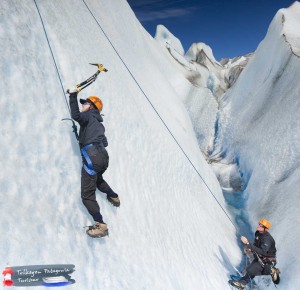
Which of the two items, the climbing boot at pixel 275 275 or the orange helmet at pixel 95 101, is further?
the climbing boot at pixel 275 275

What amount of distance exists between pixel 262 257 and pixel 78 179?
3235 mm

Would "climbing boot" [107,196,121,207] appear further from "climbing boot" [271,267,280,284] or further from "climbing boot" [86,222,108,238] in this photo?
"climbing boot" [271,267,280,284]

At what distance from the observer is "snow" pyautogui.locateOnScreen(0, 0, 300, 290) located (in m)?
2.62

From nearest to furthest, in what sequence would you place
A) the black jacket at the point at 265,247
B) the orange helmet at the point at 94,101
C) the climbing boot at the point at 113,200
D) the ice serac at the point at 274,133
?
the orange helmet at the point at 94,101
the climbing boot at the point at 113,200
the black jacket at the point at 265,247
the ice serac at the point at 274,133

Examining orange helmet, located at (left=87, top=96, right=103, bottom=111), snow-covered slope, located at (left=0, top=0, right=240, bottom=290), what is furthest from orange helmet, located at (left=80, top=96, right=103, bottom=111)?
snow-covered slope, located at (left=0, top=0, right=240, bottom=290)

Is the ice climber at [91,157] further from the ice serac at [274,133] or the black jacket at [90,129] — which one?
the ice serac at [274,133]

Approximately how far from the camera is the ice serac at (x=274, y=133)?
20.9 feet

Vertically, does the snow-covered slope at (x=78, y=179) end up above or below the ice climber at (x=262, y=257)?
above

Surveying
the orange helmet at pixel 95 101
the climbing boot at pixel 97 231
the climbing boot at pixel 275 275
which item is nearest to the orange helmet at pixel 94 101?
the orange helmet at pixel 95 101

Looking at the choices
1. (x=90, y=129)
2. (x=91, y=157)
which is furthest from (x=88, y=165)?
(x=90, y=129)

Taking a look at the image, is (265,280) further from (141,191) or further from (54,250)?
(54,250)

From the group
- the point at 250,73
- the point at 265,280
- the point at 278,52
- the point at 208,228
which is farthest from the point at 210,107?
the point at 265,280

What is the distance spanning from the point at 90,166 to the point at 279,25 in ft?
44.7

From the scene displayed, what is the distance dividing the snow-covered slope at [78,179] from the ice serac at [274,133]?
121cm
